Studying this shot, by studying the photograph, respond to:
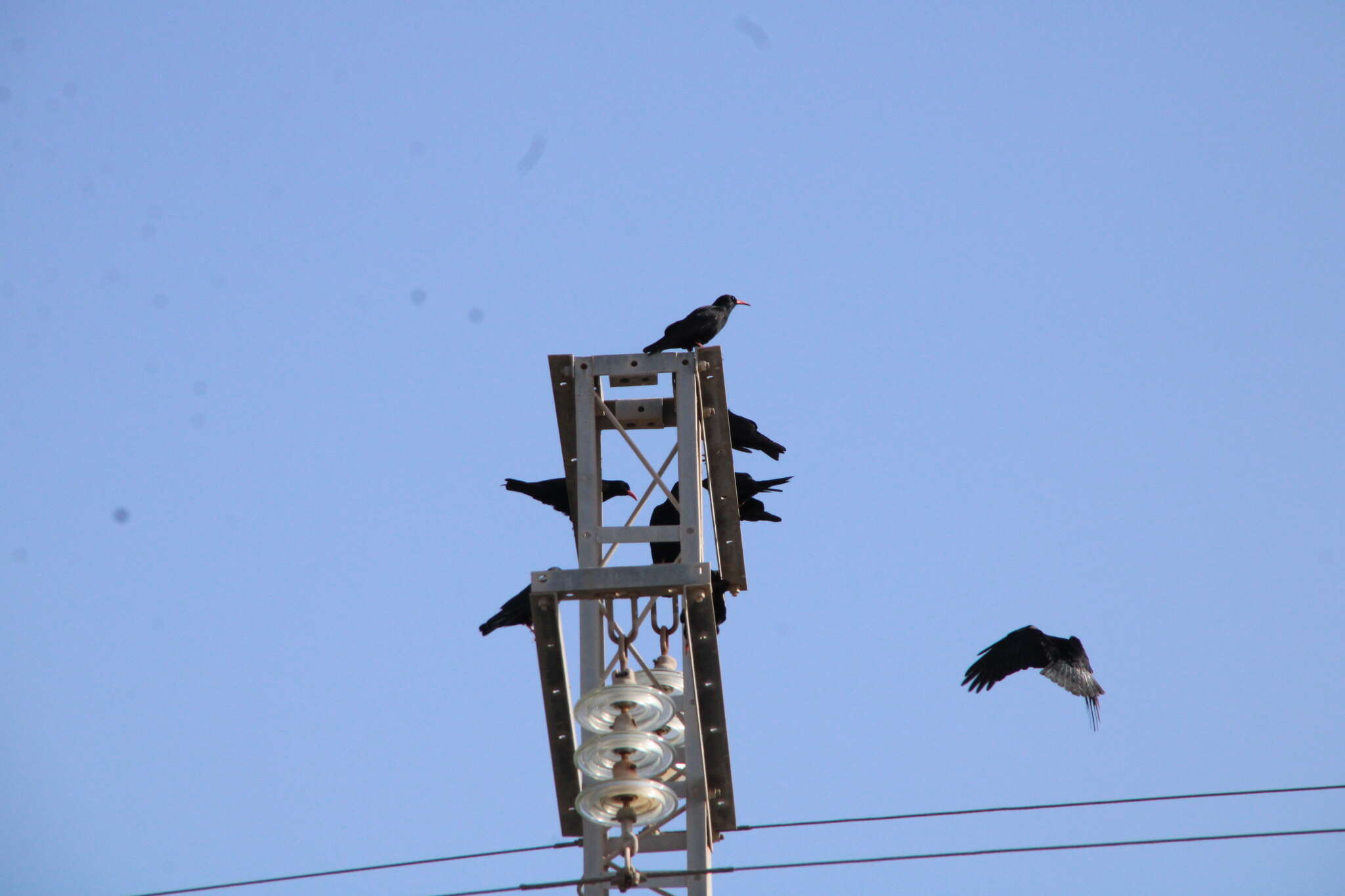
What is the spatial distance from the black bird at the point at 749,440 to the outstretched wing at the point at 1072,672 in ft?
6.86

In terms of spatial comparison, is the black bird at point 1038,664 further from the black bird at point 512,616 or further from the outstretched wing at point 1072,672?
the black bird at point 512,616

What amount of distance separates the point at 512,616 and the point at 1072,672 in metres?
3.63

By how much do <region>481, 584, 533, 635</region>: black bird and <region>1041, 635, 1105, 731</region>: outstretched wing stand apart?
132 inches

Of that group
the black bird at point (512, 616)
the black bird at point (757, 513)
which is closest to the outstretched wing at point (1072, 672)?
the black bird at point (757, 513)

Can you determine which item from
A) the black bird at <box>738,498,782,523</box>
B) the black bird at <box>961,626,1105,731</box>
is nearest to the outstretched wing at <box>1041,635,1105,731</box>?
the black bird at <box>961,626,1105,731</box>

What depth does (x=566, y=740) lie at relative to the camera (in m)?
7.27

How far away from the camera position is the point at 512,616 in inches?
360

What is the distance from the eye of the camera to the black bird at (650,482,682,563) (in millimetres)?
8180

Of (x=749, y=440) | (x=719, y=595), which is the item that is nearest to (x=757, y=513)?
(x=749, y=440)

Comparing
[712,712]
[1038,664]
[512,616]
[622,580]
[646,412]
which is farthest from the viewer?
[1038,664]

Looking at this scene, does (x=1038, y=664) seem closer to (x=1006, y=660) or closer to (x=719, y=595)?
(x=1006, y=660)

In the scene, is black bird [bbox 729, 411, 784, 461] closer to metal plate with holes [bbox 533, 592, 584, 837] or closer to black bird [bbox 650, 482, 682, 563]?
black bird [bbox 650, 482, 682, 563]

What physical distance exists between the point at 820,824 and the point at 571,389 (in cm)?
251

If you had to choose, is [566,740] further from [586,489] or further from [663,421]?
[663,421]
